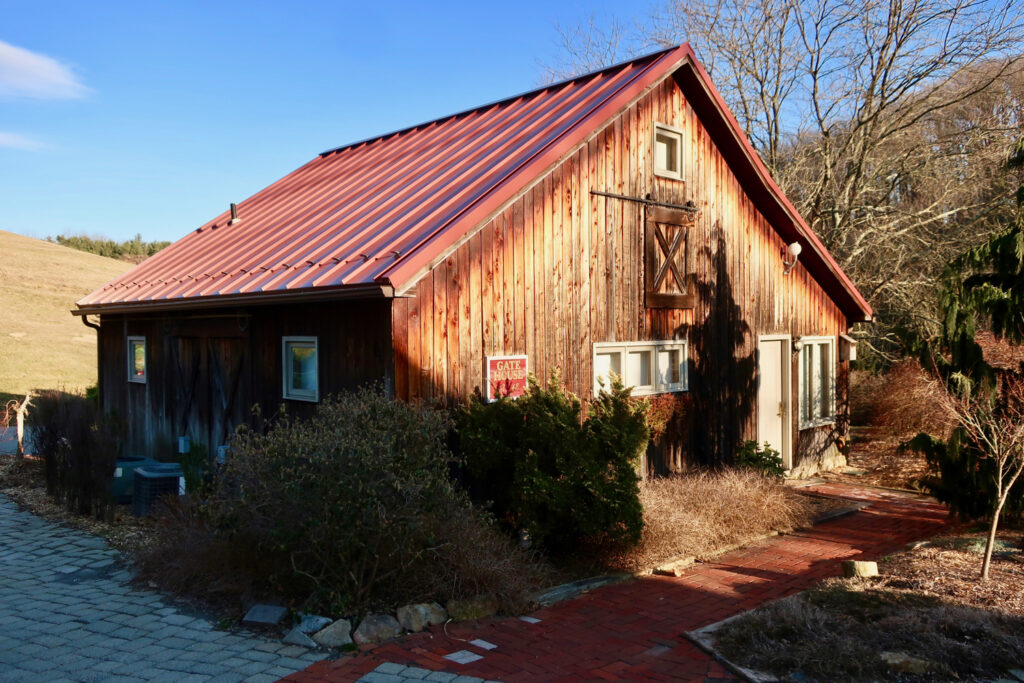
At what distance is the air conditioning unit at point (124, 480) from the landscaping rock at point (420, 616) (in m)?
5.96

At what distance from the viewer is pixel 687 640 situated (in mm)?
6148

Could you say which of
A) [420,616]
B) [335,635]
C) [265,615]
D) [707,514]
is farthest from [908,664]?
[265,615]

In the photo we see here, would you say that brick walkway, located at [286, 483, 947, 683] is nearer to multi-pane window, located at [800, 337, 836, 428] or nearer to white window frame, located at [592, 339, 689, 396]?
white window frame, located at [592, 339, 689, 396]

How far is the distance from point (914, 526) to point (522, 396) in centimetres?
542

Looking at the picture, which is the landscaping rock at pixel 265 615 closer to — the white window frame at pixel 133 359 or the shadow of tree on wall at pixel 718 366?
the shadow of tree on wall at pixel 718 366

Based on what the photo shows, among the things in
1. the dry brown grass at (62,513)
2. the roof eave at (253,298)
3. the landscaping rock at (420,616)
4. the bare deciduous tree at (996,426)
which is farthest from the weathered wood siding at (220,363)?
the bare deciduous tree at (996,426)

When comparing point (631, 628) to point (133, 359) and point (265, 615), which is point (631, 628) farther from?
point (133, 359)

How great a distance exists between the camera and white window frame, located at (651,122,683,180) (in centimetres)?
1124

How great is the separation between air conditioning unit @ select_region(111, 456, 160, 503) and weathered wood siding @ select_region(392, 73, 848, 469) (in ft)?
16.0

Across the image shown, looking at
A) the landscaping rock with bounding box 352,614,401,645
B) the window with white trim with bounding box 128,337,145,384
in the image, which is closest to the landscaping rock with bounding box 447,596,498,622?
the landscaping rock with bounding box 352,614,401,645

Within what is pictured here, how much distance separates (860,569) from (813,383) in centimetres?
764

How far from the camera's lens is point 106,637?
6.06m

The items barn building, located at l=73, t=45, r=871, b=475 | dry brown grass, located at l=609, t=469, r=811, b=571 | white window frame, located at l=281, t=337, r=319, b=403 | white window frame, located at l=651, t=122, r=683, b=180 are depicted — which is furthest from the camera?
white window frame, located at l=651, t=122, r=683, b=180

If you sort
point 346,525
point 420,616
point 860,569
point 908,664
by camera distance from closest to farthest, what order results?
point 908,664, point 346,525, point 420,616, point 860,569
